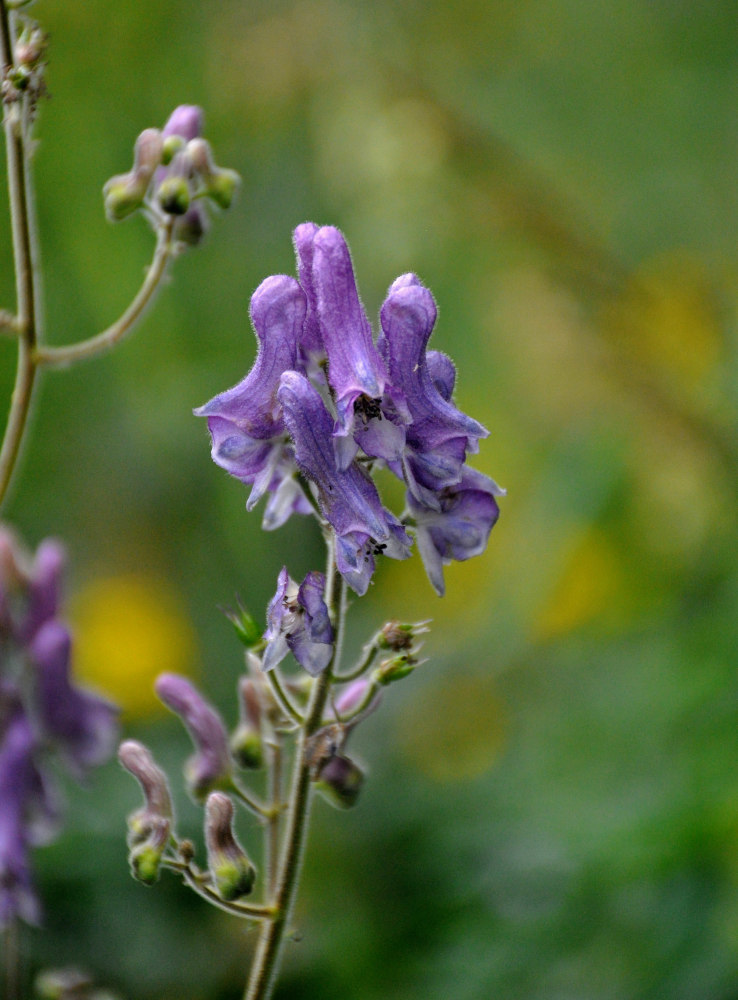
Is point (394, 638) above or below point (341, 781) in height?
above

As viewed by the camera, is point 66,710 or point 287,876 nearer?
point 287,876

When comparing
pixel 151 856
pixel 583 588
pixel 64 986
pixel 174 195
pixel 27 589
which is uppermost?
pixel 583 588

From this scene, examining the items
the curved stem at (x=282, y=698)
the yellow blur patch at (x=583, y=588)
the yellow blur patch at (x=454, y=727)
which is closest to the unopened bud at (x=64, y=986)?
the curved stem at (x=282, y=698)

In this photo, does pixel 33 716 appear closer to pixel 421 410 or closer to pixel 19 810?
pixel 19 810

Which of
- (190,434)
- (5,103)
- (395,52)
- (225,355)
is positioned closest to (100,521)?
(190,434)

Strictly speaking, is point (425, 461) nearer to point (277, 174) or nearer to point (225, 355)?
point (225, 355)

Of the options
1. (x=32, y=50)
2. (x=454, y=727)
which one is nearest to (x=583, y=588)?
(x=454, y=727)

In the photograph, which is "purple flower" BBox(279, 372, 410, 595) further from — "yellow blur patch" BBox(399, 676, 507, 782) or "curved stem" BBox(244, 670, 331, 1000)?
"yellow blur patch" BBox(399, 676, 507, 782)

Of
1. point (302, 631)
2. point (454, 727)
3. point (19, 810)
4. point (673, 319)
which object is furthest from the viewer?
point (673, 319)
